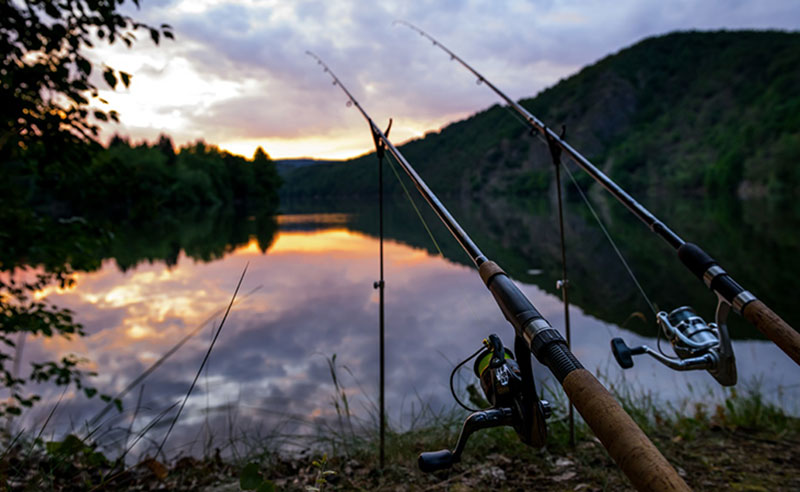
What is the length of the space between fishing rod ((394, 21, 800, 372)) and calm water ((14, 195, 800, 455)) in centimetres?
74

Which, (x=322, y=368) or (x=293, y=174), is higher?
(x=293, y=174)

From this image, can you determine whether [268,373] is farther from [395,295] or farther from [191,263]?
[191,263]

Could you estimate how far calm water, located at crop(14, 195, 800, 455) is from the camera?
4.82 metres

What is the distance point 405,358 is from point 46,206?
200 feet

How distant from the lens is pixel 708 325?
2299mm

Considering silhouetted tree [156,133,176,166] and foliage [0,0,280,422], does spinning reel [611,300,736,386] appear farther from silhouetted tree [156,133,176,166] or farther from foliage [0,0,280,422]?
silhouetted tree [156,133,176,166]

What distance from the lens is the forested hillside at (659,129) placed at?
56.9 metres

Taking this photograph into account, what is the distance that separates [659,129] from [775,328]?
105 metres

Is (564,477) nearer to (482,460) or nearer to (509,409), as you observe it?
(482,460)

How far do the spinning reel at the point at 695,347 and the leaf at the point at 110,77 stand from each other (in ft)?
9.93

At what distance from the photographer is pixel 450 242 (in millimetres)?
19953

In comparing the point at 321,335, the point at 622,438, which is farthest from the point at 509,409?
the point at 321,335

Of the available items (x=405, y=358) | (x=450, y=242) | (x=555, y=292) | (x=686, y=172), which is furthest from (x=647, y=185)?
(x=405, y=358)

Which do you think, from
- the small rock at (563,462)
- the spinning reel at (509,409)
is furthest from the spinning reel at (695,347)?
the spinning reel at (509,409)
